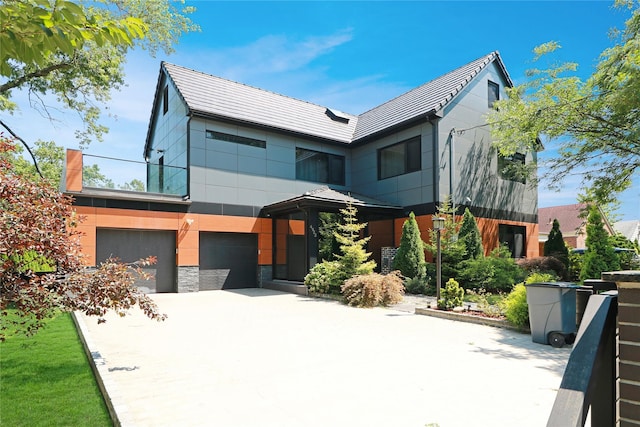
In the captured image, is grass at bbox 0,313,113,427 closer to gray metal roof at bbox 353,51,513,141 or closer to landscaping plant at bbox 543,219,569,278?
gray metal roof at bbox 353,51,513,141

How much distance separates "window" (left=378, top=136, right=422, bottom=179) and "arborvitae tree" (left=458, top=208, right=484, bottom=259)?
3.17 meters

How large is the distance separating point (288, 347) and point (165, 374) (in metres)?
2.06

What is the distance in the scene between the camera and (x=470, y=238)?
47.4ft

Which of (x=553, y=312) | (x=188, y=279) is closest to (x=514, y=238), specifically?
(x=553, y=312)

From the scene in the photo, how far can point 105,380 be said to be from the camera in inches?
174

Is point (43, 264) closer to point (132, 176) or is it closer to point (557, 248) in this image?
point (132, 176)

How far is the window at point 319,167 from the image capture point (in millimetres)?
18344

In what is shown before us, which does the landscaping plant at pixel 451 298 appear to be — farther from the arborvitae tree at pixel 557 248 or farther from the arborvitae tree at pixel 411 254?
the arborvitae tree at pixel 557 248

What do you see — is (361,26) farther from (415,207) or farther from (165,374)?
(165,374)

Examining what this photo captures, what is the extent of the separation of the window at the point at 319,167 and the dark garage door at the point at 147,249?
22.1 feet

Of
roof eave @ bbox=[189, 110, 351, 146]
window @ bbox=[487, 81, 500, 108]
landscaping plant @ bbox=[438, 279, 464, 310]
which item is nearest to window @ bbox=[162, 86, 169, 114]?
roof eave @ bbox=[189, 110, 351, 146]

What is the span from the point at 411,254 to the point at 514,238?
8.04m

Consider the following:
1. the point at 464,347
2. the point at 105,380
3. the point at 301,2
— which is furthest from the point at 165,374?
the point at 301,2

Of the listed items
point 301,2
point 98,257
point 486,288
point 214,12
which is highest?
point 214,12
